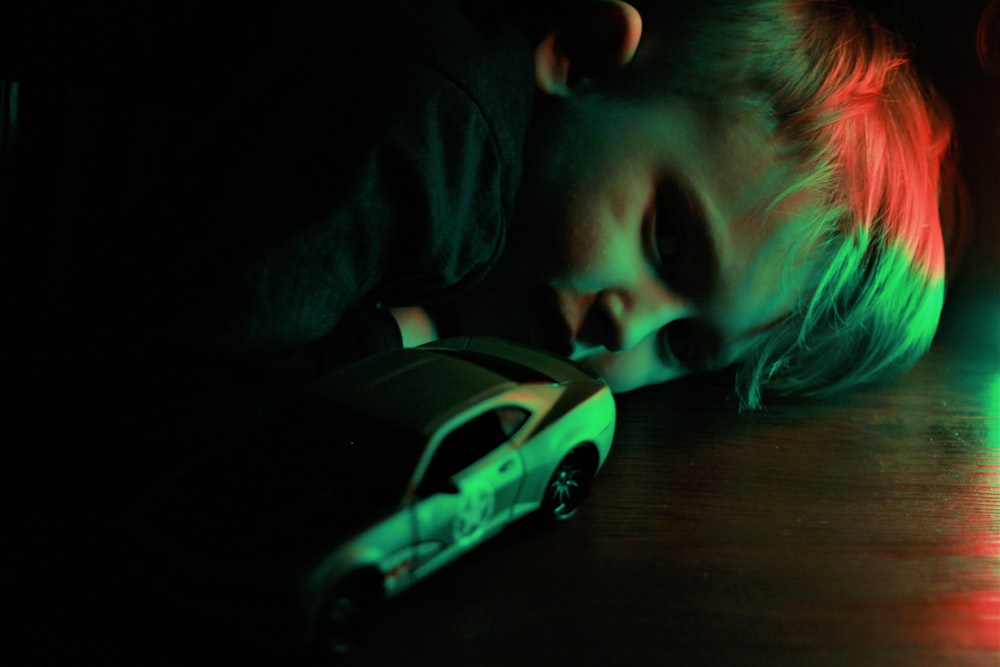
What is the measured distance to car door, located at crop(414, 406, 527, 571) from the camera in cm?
33

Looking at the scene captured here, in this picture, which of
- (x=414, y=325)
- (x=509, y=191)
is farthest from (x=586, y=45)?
(x=414, y=325)

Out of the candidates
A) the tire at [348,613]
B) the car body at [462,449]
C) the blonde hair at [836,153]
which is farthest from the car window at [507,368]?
the blonde hair at [836,153]

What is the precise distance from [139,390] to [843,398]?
50cm

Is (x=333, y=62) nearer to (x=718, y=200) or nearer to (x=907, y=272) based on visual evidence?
(x=718, y=200)

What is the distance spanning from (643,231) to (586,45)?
151mm

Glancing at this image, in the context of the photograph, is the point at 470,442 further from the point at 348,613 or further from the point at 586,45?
the point at 586,45

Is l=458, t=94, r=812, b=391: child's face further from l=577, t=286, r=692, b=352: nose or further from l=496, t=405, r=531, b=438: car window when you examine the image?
l=496, t=405, r=531, b=438: car window

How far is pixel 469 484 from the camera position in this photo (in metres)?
0.34

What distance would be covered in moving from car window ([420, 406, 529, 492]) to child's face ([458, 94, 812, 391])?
18cm

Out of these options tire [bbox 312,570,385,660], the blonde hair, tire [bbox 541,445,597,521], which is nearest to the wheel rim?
tire [bbox 541,445,597,521]

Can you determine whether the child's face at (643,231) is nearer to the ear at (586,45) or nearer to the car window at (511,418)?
the ear at (586,45)

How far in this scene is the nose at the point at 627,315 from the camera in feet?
1.74

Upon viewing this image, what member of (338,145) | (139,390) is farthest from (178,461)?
(338,145)

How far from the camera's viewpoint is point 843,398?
0.62 meters
